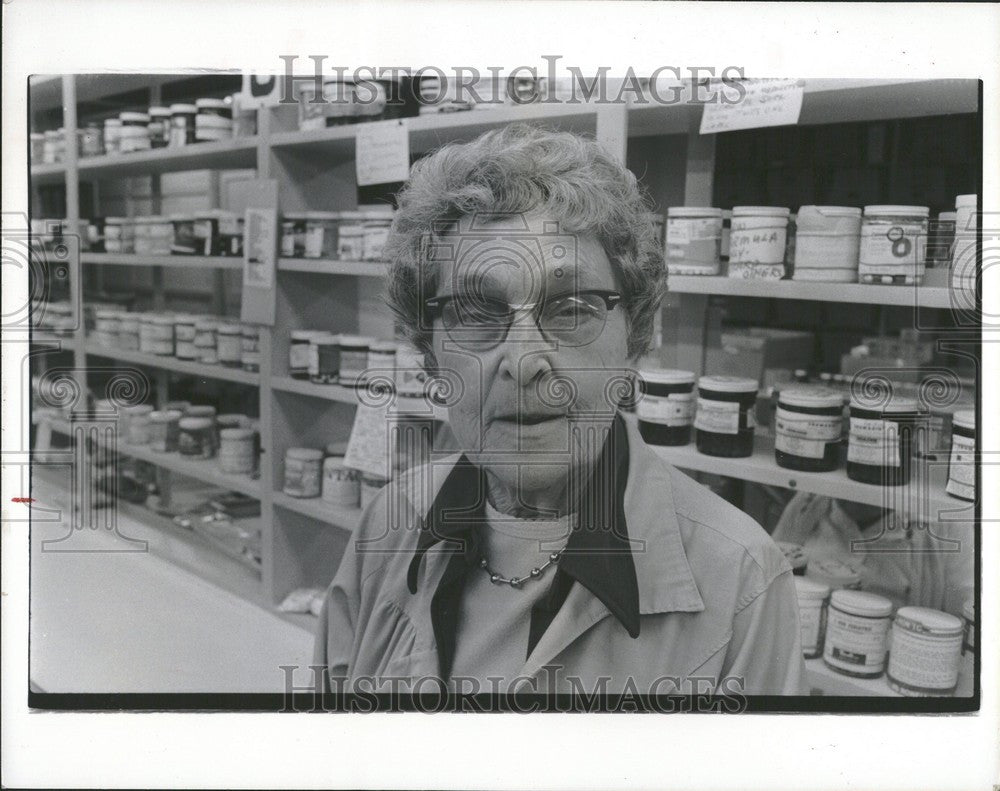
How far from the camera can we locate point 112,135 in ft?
6.19

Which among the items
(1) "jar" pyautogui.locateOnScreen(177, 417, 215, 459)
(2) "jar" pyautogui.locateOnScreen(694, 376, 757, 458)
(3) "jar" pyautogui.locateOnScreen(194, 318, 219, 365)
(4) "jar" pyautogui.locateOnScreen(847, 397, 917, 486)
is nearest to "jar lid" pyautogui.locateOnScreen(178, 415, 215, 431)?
(1) "jar" pyautogui.locateOnScreen(177, 417, 215, 459)

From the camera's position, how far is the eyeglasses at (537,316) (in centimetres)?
126

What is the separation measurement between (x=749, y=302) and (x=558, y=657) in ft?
2.21

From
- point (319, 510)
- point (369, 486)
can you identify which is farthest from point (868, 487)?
point (319, 510)

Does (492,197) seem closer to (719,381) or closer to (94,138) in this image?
(719,381)

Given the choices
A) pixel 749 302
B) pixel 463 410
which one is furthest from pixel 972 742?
pixel 463 410

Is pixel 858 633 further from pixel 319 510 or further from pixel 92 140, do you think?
pixel 92 140

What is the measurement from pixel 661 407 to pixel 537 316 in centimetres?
31

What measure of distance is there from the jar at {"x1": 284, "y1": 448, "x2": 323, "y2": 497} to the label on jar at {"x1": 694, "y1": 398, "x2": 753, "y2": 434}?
841 millimetres

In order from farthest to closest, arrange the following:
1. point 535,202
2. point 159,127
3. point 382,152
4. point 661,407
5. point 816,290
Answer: point 159,127
point 382,152
point 661,407
point 816,290
point 535,202

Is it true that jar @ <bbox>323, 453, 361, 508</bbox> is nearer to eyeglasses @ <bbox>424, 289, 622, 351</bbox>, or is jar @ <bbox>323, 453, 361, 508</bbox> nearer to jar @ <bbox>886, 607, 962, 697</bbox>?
eyeglasses @ <bbox>424, 289, 622, 351</bbox>

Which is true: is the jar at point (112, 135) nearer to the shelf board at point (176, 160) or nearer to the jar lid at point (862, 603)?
the shelf board at point (176, 160)

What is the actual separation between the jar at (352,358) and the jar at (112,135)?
67 cm

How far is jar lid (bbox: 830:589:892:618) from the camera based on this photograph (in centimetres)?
137
